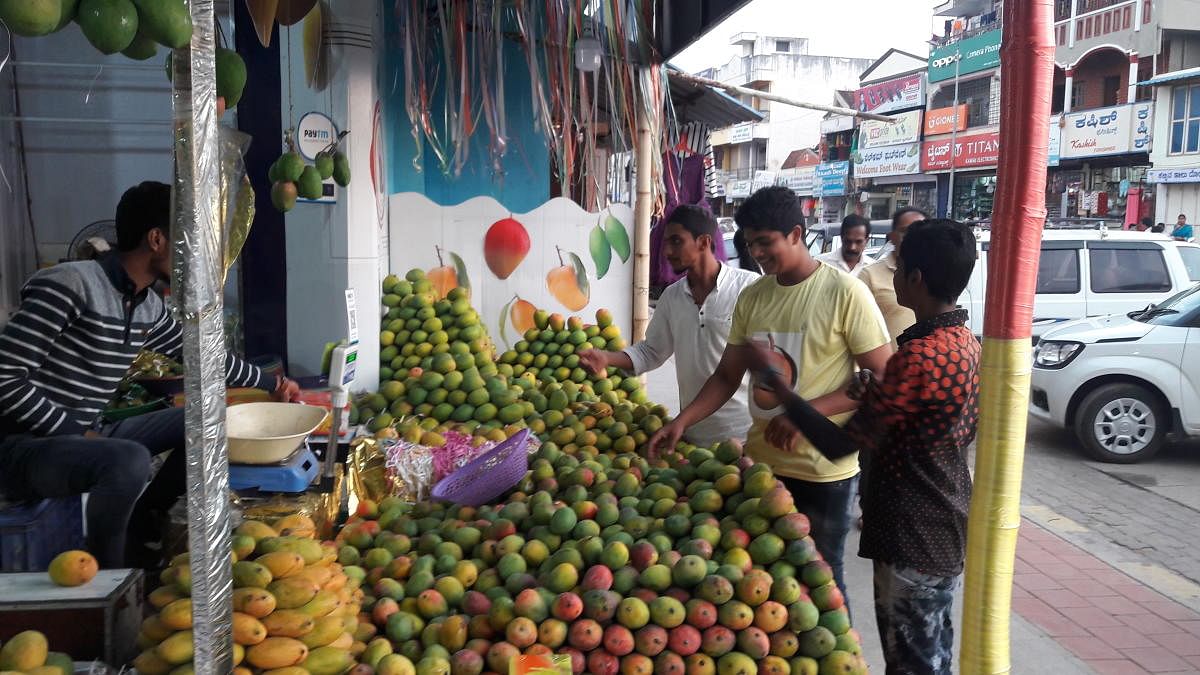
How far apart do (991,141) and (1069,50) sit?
474 cm

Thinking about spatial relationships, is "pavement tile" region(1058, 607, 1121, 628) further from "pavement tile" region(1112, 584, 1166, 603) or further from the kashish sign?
the kashish sign

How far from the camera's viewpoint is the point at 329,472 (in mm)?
3191

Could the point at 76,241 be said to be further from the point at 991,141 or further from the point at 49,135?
the point at 991,141

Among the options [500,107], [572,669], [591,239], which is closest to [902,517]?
[572,669]

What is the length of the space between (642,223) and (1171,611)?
4.16 m

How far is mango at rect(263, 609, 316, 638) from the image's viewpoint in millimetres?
2033

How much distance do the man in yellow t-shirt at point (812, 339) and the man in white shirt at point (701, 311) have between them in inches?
20.8

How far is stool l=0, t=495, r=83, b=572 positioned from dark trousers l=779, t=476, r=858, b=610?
7.82 feet

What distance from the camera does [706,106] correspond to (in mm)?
9383

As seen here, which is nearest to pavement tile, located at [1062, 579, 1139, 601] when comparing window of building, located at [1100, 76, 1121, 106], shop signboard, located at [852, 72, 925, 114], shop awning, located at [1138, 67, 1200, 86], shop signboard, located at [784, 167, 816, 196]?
shop awning, located at [1138, 67, 1200, 86]

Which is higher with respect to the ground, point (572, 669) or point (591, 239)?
point (591, 239)

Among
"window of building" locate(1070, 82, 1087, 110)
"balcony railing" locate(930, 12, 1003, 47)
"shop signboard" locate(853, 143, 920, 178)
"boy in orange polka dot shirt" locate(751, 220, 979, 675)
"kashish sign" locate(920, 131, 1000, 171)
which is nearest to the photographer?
"boy in orange polka dot shirt" locate(751, 220, 979, 675)

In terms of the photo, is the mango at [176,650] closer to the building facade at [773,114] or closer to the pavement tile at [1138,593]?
the pavement tile at [1138,593]

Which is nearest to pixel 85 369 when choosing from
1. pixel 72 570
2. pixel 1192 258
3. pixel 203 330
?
pixel 72 570
